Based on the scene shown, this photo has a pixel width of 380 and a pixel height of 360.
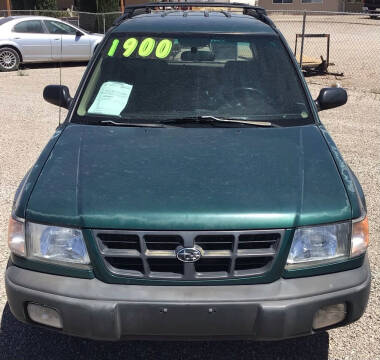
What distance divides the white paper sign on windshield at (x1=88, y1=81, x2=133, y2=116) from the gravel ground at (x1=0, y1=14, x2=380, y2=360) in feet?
4.76

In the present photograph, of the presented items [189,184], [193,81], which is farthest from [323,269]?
[193,81]

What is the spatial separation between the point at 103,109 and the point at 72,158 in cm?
69

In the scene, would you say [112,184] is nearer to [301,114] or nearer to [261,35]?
[301,114]

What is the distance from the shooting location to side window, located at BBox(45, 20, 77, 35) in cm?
1511

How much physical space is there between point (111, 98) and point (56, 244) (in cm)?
142

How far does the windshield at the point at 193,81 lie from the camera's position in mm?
3643

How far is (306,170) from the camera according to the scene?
2.94 metres

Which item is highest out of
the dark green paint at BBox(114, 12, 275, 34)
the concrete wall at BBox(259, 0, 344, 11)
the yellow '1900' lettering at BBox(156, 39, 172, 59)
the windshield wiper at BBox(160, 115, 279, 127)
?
the dark green paint at BBox(114, 12, 275, 34)

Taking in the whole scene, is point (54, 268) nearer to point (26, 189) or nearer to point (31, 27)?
point (26, 189)

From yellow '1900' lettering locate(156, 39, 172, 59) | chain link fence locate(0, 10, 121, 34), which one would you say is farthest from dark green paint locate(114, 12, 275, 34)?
chain link fence locate(0, 10, 121, 34)

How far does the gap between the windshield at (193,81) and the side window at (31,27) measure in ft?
38.8

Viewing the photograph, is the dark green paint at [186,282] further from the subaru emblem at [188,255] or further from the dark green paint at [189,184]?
the subaru emblem at [188,255]

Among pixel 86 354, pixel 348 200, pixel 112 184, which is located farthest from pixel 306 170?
pixel 86 354

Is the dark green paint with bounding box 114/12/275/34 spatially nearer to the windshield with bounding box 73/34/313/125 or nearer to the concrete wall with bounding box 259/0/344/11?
the windshield with bounding box 73/34/313/125
